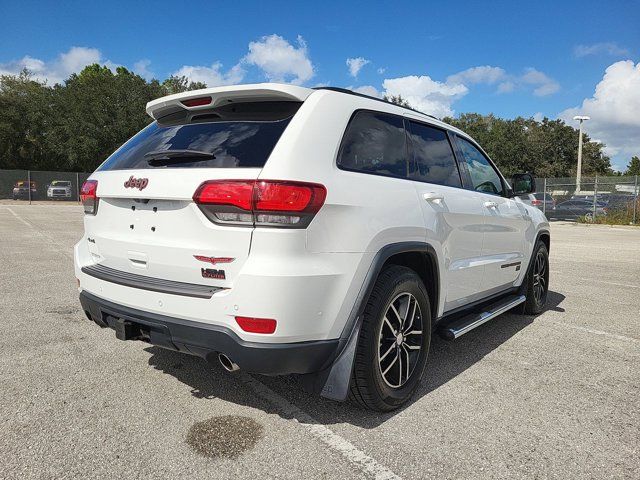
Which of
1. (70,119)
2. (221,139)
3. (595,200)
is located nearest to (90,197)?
(221,139)

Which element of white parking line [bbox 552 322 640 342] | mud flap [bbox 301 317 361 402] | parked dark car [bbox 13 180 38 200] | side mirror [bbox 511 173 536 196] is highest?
parked dark car [bbox 13 180 38 200]

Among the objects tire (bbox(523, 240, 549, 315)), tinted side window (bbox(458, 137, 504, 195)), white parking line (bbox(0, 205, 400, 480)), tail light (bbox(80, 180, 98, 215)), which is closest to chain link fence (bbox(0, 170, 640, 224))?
tire (bbox(523, 240, 549, 315))

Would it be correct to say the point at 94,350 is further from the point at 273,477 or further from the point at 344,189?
the point at 344,189

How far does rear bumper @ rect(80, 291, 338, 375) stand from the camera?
233 cm

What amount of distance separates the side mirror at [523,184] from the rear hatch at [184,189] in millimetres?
3154

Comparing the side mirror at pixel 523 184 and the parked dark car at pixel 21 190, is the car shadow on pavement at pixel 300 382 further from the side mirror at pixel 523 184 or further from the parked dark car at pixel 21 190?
the parked dark car at pixel 21 190

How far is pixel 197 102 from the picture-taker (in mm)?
2863

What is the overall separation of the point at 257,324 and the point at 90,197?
1608 mm

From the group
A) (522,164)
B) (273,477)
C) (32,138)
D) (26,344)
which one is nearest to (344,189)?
(273,477)

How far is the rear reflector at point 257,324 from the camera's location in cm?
230

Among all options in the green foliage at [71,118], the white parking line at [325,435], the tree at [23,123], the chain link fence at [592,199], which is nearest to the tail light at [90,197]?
the white parking line at [325,435]

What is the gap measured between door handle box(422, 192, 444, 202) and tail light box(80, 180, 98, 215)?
212 cm

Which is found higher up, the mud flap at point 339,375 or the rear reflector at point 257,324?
the rear reflector at point 257,324

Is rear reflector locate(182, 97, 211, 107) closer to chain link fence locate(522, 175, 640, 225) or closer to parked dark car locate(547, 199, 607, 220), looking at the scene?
chain link fence locate(522, 175, 640, 225)
